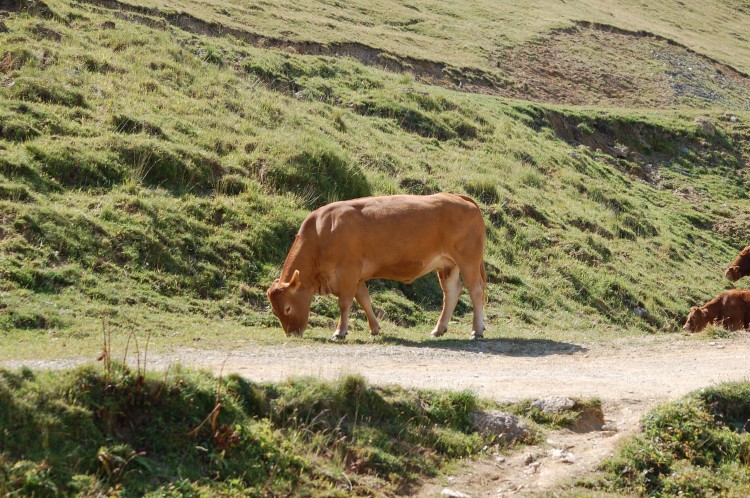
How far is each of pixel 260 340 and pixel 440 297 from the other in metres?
6.39

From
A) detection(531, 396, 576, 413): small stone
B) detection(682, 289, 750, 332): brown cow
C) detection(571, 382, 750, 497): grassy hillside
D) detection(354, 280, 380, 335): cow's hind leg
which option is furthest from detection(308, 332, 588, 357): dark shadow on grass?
detection(682, 289, 750, 332): brown cow

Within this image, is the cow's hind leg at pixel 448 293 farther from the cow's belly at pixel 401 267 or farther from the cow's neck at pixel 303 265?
the cow's neck at pixel 303 265

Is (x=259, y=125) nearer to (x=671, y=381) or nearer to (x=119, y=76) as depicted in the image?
(x=119, y=76)

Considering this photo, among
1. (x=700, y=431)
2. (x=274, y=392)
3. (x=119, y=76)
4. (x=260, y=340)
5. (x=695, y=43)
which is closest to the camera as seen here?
(x=274, y=392)

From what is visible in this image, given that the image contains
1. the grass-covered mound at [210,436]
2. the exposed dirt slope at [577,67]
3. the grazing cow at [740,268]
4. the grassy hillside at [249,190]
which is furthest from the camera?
the exposed dirt slope at [577,67]

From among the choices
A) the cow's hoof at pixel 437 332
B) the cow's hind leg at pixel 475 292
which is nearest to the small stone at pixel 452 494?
the cow's hind leg at pixel 475 292

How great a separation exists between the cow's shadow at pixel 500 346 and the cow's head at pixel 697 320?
623cm

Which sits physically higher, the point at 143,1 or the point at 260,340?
the point at 143,1

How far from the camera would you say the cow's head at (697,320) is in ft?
65.3

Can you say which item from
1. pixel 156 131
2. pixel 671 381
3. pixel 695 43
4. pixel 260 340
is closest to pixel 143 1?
pixel 156 131

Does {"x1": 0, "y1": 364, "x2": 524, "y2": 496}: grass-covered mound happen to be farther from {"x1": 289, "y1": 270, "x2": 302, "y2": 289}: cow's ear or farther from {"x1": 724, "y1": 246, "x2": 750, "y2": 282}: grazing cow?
{"x1": 724, "y1": 246, "x2": 750, "y2": 282}: grazing cow

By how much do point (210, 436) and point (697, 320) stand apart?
14.7 m

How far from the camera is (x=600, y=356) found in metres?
13.7

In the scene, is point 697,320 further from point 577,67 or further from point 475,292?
point 577,67
